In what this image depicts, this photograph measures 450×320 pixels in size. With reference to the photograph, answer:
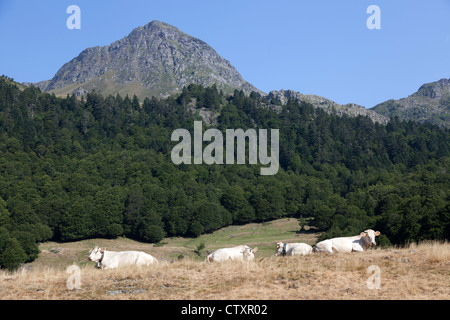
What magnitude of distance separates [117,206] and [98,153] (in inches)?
2304

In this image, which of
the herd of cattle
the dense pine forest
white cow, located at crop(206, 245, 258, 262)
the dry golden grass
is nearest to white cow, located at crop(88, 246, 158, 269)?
the herd of cattle

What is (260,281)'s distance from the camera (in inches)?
658

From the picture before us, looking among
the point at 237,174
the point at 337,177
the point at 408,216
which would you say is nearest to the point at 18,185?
the point at 237,174

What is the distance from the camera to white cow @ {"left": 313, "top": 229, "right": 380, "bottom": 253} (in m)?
25.2

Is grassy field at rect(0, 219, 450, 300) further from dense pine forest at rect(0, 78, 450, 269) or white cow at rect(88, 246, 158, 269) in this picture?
dense pine forest at rect(0, 78, 450, 269)

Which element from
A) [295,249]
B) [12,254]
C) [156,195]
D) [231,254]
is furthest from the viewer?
[156,195]

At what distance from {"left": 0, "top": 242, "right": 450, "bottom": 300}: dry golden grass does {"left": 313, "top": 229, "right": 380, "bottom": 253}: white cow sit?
4.43 metres

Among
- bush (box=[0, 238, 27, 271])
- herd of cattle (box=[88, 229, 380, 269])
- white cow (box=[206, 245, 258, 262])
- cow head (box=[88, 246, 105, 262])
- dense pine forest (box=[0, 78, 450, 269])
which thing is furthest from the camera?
dense pine forest (box=[0, 78, 450, 269])

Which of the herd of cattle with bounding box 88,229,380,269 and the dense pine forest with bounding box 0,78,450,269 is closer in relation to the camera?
the herd of cattle with bounding box 88,229,380,269

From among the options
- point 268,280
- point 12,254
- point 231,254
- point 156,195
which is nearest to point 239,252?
point 231,254

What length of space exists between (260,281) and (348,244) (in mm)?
10412

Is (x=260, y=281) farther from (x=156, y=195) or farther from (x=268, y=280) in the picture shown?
(x=156, y=195)
